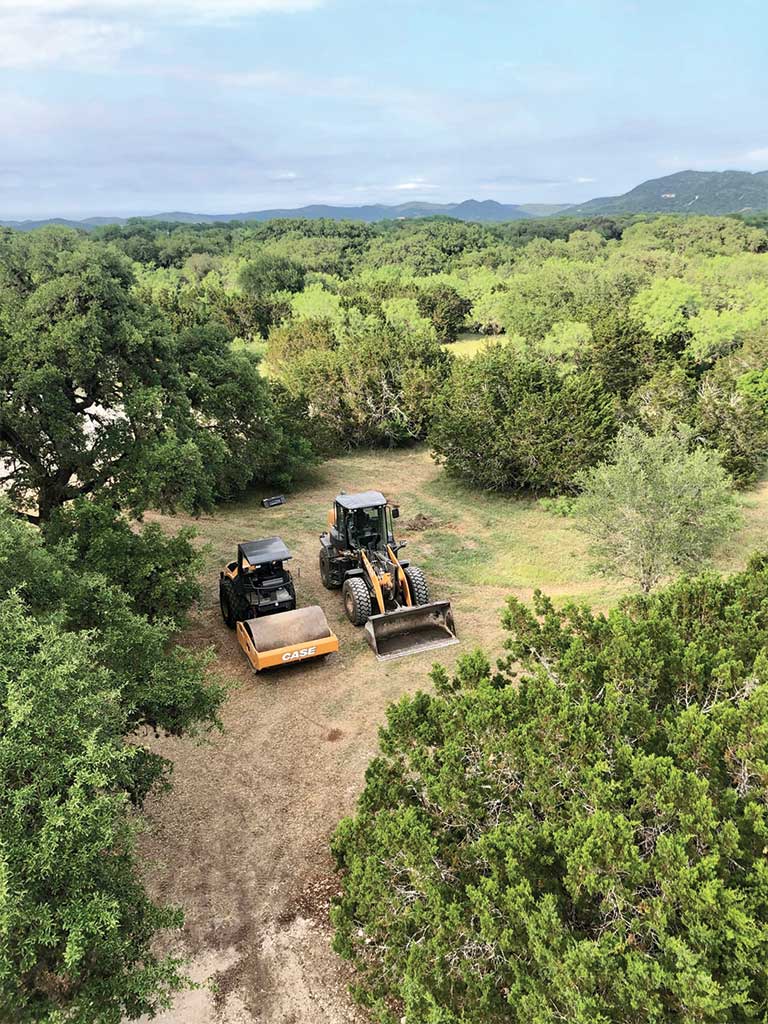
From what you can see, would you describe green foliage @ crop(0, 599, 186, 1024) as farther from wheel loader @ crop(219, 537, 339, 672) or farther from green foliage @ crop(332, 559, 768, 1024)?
wheel loader @ crop(219, 537, 339, 672)

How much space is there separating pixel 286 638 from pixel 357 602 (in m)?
2.22

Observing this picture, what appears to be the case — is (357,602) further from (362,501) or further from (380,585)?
(362,501)

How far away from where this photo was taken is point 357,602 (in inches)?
584

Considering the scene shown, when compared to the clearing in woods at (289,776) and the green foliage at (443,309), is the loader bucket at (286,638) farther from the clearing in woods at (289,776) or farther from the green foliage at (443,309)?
the green foliage at (443,309)

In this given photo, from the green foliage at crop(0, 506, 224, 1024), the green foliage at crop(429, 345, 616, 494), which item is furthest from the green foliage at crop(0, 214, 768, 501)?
the green foliage at crop(0, 506, 224, 1024)

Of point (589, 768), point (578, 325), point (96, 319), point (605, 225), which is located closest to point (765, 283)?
point (578, 325)

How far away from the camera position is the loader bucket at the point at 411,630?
1397 cm

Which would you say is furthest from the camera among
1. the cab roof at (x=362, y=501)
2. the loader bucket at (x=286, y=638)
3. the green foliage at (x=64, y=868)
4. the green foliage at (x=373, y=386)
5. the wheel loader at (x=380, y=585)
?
the green foliage at (x=373, y=386)

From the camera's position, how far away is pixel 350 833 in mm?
7016

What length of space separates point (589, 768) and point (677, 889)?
1.22m

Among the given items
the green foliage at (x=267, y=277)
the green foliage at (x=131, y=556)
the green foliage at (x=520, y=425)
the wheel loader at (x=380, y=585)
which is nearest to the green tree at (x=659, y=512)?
the wheel loader at (x=380, y=585)

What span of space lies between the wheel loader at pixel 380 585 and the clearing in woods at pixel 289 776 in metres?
0.43

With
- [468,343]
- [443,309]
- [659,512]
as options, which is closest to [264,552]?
[659,512]

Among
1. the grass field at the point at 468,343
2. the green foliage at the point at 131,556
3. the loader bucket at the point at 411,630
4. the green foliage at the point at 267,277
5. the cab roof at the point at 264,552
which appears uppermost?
the green foliage at the point at 267,277
